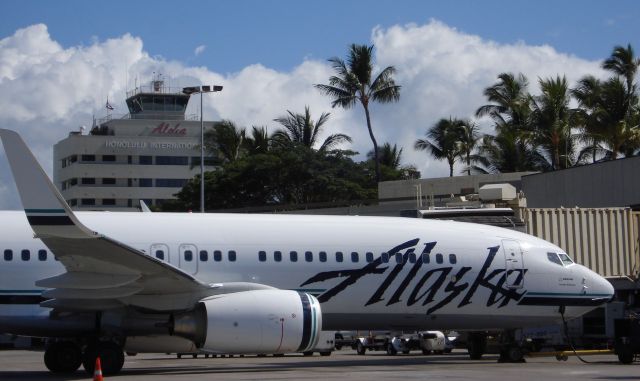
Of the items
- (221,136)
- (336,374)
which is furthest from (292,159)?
(336,374)

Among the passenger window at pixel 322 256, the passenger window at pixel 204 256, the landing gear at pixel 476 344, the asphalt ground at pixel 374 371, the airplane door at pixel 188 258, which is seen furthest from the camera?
the landing gear at pixel 476 344

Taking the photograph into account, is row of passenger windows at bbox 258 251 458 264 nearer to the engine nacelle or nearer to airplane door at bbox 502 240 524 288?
airplane door at bbox 502 240 524 288

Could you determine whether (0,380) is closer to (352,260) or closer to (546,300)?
(352,260)

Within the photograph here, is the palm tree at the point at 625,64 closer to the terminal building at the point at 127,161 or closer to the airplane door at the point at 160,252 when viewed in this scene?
the airplane door at the point at 160,252

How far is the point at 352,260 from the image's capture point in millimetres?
21812

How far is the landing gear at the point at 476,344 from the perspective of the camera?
84.3 feet

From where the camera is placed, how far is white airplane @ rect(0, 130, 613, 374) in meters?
18.8

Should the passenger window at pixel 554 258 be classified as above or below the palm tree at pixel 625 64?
below

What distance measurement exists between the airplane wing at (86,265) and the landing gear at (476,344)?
7567mm

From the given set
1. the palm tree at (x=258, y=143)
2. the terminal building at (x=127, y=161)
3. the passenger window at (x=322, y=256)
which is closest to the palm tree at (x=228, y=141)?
the palm tree at (x=258, y=143)

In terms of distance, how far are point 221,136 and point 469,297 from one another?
194 feet

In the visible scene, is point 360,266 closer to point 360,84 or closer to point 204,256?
point 204,256

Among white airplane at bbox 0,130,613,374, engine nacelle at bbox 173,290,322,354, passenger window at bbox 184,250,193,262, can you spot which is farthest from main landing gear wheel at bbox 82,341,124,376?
passenger window at bbox 184,250,193,262

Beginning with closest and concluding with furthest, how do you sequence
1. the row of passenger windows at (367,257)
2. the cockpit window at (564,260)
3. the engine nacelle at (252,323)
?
the engine nacelle at (252,323), the row of passenger windows at (367,257), the cockpit window at (564,260)
